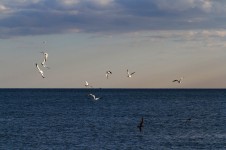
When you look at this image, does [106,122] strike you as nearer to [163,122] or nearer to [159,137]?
[163,122]

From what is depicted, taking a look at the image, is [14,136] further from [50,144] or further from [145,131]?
[145,131]

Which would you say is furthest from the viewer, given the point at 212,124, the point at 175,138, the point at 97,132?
the point at 212,124

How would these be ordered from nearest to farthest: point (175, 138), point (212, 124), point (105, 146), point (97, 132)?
point (105, 146), point (175, 138), point (97, 132), point (212, 124)

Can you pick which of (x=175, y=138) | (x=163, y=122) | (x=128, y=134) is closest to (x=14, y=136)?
(x=128, y=134)

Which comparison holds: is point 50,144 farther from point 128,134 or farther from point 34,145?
point 128,134

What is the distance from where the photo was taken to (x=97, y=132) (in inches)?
3713

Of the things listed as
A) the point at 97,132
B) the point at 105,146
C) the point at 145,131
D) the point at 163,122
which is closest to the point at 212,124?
the point at 163,122

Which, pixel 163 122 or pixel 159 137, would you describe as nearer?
pixel 159 137

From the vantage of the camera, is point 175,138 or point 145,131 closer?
point 175,138

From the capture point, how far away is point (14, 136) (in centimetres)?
9019

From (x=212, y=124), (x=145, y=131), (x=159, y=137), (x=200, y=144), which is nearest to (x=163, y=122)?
(x=212, y=124)

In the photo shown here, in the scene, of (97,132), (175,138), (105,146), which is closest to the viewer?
(105,146)

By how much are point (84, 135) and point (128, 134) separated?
7387mm

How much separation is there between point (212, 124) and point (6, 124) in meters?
43.1
